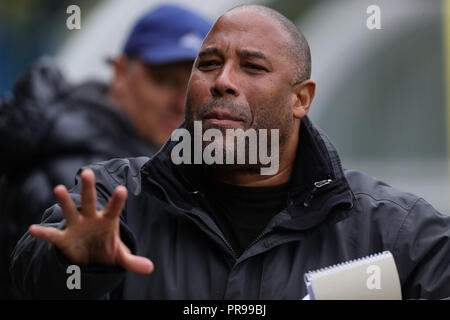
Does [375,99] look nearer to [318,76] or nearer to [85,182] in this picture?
[318,76]

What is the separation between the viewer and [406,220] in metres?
2.54

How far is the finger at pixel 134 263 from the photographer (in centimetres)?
206

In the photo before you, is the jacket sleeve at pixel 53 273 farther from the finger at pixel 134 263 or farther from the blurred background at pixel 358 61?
the blurred background at pixel 358 61

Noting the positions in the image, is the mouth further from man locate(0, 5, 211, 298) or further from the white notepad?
man locate(0, 5, 211, 298)

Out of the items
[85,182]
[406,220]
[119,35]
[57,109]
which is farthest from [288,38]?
[119,35]

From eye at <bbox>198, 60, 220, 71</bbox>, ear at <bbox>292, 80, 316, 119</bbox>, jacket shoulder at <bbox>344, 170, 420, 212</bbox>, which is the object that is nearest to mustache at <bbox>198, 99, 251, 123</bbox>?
eye at <bbox>198, 60, 220, 71</bbox>

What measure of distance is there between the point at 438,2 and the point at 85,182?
6006mm

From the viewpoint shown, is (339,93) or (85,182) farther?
(339,93)

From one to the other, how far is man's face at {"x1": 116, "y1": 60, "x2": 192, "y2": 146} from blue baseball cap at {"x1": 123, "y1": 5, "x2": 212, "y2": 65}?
67mm

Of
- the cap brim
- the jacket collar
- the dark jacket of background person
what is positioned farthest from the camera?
the cap brim

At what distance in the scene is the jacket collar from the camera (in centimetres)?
253

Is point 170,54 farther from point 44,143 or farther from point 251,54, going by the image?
point 251,54

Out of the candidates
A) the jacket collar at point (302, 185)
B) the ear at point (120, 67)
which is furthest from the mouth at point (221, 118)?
the ear at point (120, 67)

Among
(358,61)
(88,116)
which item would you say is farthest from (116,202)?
(358,61)
